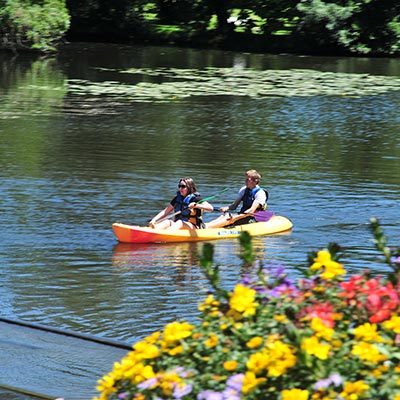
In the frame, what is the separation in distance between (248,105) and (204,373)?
2422 centimetres

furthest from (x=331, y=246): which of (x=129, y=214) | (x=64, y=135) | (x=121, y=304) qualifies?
(x=64, y=135)

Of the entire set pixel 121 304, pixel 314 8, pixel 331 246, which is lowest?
pixel 121 304

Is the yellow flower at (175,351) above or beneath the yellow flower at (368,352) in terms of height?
beneath

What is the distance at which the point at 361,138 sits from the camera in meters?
23.9

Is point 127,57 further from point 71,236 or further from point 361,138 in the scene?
point 71,236

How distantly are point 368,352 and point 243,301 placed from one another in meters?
0.64

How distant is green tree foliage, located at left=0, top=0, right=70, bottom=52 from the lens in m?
39.9

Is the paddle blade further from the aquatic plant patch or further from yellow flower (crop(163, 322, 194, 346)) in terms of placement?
the aquatic plant patch

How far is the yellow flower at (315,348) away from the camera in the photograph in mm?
4223

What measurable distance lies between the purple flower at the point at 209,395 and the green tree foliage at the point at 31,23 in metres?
37.0

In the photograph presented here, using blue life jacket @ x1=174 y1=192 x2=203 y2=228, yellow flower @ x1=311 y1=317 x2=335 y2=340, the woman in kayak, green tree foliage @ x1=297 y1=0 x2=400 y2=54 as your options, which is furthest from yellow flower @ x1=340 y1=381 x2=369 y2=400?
green tree foliage @ x1=297 y1=0 x2=400 y2=54

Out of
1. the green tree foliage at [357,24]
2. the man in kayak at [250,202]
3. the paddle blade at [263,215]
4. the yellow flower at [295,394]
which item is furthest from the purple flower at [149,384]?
the green tree foliage at [357,24]

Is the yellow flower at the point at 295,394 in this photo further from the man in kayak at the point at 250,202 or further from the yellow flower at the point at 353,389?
the man in kayak at the point at 250,202

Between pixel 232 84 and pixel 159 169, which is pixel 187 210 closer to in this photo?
pixel 159 169
